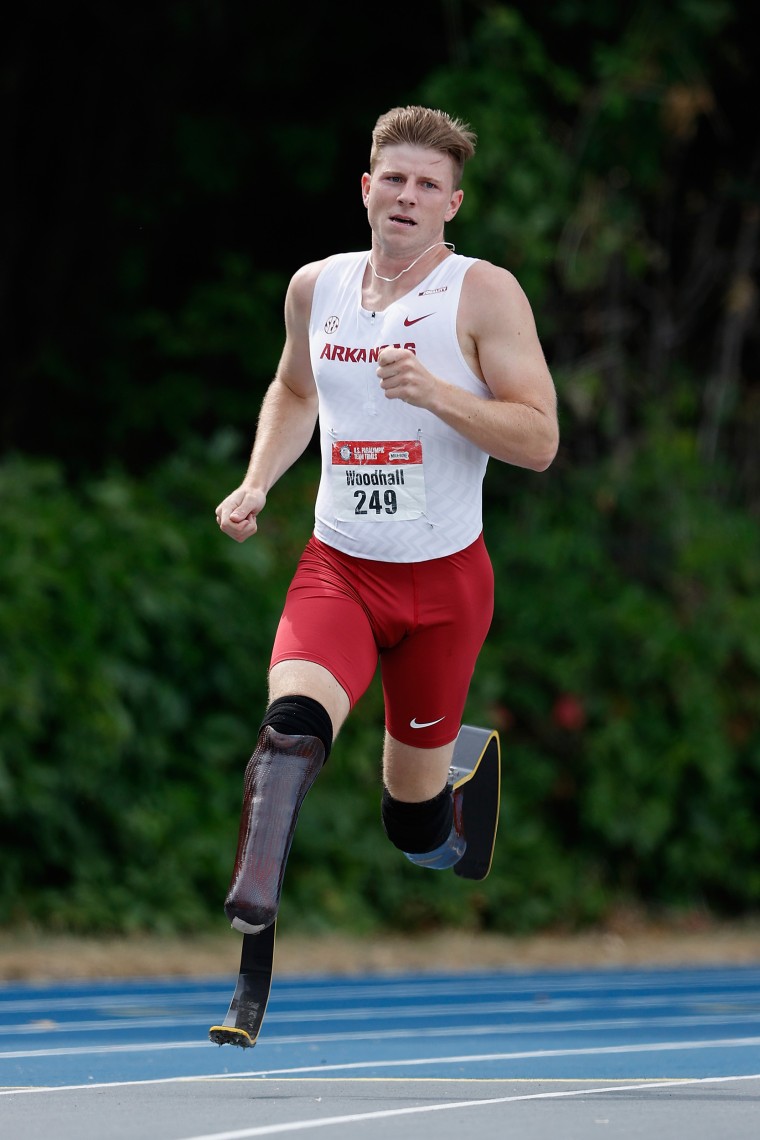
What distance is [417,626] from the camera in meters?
5.48

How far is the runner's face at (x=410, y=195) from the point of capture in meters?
5.36

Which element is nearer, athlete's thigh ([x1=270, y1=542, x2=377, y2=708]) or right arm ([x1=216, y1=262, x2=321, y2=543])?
athlete's thigh ([x1=270, y1=542, x2=377, y2=708])

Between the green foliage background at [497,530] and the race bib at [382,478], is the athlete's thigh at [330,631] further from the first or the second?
the green foliage background at [497,530]

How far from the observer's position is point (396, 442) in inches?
210

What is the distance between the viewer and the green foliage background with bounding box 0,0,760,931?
1127cm

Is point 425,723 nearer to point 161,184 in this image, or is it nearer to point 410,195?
point 410,195

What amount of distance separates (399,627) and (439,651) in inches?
5.6

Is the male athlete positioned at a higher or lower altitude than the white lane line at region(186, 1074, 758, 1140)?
higher

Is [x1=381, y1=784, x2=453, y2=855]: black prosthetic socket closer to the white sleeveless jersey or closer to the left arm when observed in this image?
the white sleeveless jersey

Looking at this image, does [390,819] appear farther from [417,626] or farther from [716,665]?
[716,665]

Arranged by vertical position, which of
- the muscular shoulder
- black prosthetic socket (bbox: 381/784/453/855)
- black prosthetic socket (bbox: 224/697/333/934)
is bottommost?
black prosthetic socket (bbox: 381/784/453/855)

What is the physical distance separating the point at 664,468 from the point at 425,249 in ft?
31.0

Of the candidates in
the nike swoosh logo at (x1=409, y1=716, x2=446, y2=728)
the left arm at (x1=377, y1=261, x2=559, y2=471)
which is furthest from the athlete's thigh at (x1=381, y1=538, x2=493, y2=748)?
the left arm at (x1=377, y1=261, x2=559, y2=471)

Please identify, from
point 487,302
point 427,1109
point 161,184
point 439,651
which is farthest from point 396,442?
point 161,184
